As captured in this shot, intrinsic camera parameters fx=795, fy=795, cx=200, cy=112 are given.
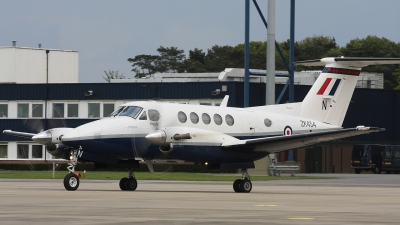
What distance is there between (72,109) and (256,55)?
77.8 m

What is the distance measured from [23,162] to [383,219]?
57.3 metres

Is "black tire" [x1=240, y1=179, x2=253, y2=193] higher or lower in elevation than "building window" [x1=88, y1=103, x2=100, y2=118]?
lower

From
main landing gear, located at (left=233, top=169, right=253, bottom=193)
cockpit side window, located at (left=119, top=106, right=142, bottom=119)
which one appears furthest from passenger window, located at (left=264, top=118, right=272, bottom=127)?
cockpit side window, located at (left=119, top=106, right=142, bottom=119)

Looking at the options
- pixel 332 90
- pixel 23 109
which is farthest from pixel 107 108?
pixel 332 90

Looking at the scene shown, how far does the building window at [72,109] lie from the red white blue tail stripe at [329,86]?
139 feet

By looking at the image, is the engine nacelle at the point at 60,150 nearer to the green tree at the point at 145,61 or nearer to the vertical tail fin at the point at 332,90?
the vertical tail fin at the point at 332,90

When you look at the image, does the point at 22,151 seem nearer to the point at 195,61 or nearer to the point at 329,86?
the point at 329,86

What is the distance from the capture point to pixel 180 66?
154 metres

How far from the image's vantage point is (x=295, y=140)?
3056 centimetres

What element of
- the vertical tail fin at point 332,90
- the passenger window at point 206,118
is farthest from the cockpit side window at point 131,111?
the vertical tail fin at point 332,90

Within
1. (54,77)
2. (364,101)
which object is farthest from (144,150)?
(54,77)

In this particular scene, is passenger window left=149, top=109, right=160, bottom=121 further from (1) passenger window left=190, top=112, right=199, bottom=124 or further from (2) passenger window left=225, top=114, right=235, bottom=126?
(2) passenger window left=225, top=114, right=235, bottom=126

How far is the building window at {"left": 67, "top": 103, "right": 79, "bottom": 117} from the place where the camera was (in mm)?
73375

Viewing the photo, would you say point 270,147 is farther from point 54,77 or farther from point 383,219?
point 54,77
